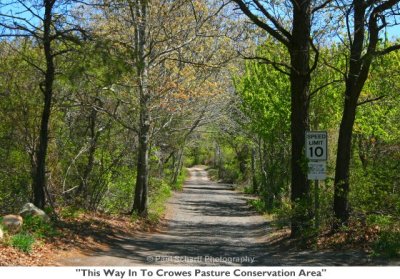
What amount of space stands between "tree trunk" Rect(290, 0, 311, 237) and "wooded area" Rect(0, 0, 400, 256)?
30 millimetres

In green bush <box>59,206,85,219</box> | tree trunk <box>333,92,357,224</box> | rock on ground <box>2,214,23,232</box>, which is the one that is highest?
tree trunk <box>333,92,357,224</box>

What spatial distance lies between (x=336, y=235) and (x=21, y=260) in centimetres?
734

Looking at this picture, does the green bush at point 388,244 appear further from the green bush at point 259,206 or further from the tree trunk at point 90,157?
the green bush at point 259,206

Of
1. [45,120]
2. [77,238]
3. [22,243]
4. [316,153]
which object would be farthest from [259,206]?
[22,243]

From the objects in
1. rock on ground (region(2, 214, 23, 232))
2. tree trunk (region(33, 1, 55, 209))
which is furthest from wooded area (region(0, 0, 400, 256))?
rock on ground (region(2, 214, 23, 232))

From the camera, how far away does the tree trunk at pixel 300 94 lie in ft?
47.3

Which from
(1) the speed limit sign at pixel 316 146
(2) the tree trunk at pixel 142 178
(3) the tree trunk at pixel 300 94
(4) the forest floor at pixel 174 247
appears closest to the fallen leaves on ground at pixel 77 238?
(4) the forest floor at pixel 174 247

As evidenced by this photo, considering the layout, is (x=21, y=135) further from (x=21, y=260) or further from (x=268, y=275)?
(x=268, y=275)

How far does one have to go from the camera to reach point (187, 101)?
23641 mm

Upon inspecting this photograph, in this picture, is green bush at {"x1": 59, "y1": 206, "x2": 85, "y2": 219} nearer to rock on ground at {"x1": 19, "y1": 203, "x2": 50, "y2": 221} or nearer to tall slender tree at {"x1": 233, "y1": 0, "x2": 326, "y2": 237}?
rock on ground at {"x1": 19, "y1": 203, "x2": 50, "y2": 221}

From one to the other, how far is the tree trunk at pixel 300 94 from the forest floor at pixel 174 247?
4.74ft

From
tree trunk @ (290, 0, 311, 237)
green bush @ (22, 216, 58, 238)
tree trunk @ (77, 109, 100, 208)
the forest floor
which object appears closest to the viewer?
the forest floor

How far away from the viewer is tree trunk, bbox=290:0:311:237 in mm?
14414

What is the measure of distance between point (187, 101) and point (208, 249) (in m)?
10.4
